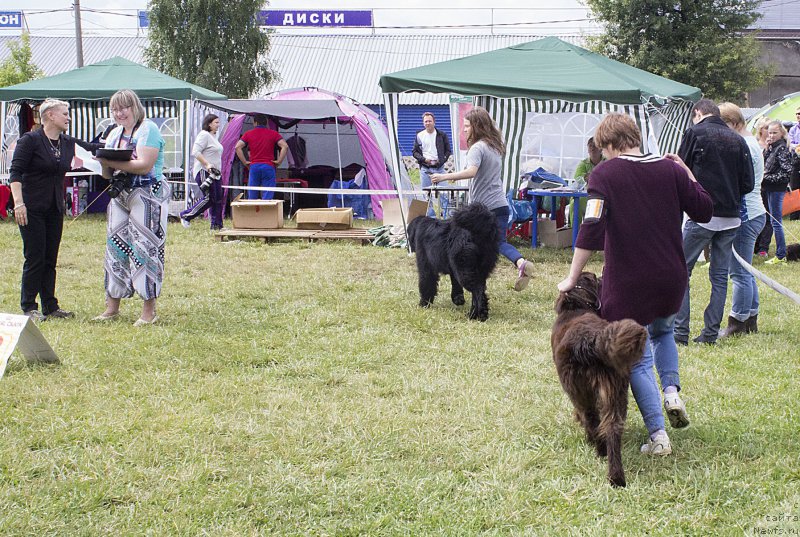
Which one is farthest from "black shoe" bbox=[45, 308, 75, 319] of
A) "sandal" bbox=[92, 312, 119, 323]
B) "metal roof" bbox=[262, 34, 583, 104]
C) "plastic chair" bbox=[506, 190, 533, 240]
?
"metal roof" bbox=[262, 34, 583, 104]

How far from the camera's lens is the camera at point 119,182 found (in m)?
5.57

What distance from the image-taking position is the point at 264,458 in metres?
3.52

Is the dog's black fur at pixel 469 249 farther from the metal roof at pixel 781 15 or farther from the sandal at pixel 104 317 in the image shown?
the metal roof at pixel 781 15

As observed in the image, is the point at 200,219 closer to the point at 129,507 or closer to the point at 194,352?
the point at 194,352

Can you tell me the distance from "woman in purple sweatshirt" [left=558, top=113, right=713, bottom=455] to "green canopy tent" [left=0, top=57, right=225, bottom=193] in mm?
10941

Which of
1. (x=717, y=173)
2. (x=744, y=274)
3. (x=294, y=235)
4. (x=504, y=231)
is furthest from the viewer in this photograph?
(x=294, y=235)

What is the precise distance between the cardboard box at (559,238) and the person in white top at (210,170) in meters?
5.19

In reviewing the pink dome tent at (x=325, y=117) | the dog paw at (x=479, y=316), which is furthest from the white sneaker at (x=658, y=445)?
the pink dome tent at (x=325, y=117)

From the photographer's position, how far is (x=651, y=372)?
11.6 feet

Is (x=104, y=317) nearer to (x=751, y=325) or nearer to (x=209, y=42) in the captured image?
(x=751, y=325)

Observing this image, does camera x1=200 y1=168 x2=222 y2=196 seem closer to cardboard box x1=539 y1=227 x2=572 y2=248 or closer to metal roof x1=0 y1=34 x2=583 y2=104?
cardboard box x1=539 y1=227 x2=572 y2=248

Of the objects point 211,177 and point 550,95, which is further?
point 211,177

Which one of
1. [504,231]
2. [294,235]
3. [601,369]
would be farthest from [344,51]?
[601,369]

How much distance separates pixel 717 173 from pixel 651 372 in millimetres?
2276
